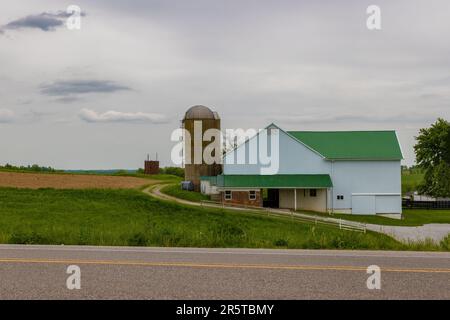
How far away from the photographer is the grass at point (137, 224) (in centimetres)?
1407

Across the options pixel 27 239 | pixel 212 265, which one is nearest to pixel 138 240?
pixel 27 239

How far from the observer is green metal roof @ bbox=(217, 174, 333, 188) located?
5097cm

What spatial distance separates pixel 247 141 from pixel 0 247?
39348 millimetres

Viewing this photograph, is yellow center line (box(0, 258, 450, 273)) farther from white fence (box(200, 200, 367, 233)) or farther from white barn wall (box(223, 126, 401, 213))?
white barn wall (box(223, 126, 401, 213))

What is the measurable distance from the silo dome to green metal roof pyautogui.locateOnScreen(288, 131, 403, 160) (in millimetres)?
9079

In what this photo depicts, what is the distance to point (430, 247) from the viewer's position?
13.6 metres

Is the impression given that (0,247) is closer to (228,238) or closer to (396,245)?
(228,238)

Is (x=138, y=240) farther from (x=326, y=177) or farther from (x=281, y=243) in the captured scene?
(x=326, y=177)

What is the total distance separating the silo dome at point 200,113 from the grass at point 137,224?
13606 millimetres

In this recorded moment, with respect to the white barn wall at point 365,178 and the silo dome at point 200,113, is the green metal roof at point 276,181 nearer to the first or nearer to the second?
the white barn wall at point 365,178

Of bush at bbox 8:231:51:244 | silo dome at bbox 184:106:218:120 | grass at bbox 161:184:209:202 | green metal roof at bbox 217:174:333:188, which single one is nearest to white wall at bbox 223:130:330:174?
green metal roof at bbox 217:174:333:188

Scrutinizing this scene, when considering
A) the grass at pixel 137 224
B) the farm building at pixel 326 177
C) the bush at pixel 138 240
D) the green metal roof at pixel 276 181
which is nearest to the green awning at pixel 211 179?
the farm building at pixel 326 177

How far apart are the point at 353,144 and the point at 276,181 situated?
9.79 m

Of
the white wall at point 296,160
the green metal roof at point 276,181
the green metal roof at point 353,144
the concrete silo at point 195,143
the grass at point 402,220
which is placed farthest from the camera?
the concrete silo at point 195,143
